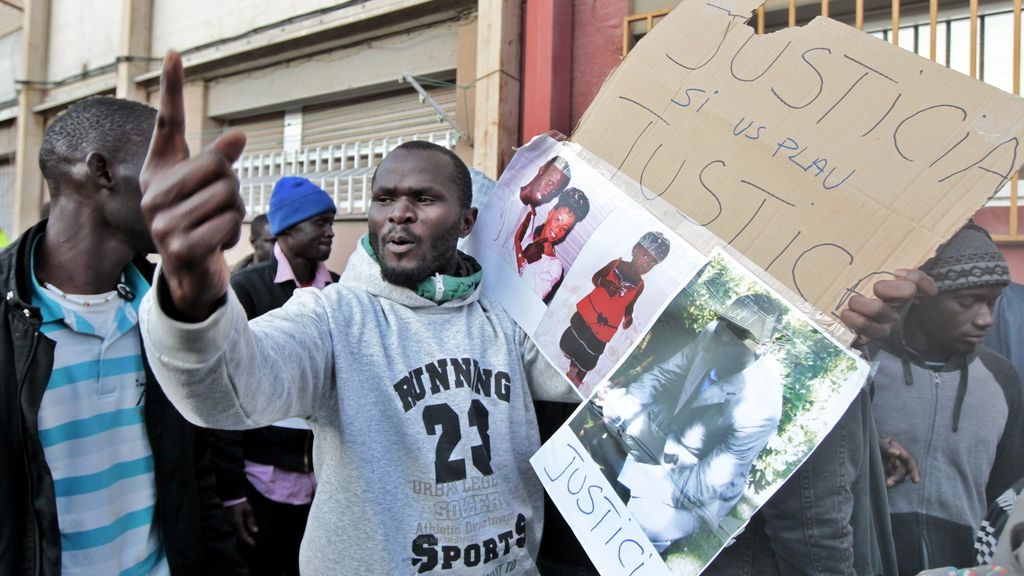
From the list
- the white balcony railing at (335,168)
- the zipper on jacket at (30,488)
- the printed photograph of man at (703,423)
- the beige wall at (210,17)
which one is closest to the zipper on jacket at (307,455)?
the zipper on jacket at (30,488)

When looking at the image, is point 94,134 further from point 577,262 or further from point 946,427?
point 946,427

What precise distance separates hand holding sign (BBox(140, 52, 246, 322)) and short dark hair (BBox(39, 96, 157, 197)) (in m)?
0.72

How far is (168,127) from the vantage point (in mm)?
809

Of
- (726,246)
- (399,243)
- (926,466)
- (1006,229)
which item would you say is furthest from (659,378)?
(1006,229)

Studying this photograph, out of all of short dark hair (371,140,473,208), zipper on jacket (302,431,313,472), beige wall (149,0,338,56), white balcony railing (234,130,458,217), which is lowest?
zipper on jacket (302,431,313,472)

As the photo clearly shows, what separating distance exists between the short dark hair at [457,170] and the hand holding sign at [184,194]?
80cm

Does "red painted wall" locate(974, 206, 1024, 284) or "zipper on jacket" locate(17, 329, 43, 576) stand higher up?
"red painted wall" locate(974, 206, 1024, 284)

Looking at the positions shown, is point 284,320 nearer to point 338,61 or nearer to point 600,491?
point 600,491

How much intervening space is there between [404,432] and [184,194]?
701 mm

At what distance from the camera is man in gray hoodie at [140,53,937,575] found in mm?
941

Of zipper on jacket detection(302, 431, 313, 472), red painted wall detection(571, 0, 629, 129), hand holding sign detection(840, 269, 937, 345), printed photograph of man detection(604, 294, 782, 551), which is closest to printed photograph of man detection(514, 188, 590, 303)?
printed photograph of man detection(604, 294, 782, 551)

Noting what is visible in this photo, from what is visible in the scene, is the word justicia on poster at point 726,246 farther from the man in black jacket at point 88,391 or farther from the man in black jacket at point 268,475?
the man in black jacket at point 268,475

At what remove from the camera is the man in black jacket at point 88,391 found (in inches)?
50.2

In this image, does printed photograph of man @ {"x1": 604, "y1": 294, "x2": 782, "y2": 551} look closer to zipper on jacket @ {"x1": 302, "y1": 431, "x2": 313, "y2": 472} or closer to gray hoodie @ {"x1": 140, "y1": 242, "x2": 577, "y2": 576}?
gray hoodie @ {"x1": 140, "y1": 242, "x2": 577, "y2": 576}
